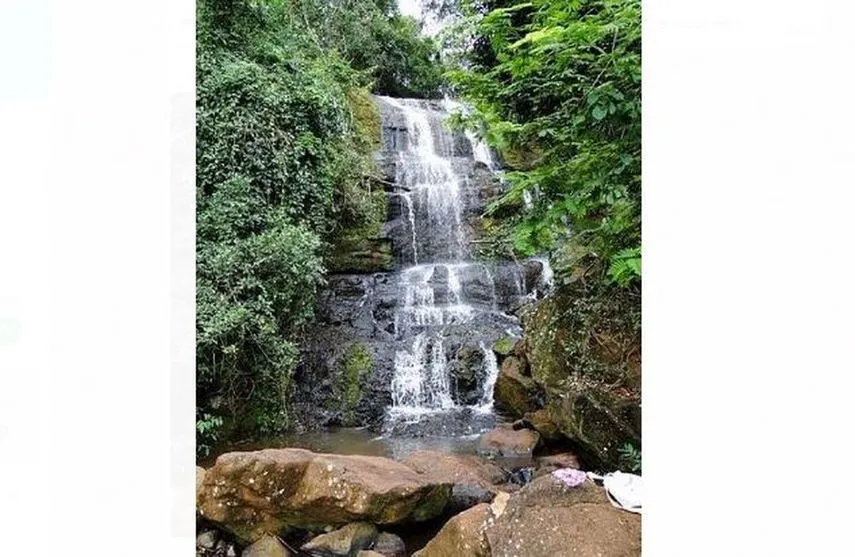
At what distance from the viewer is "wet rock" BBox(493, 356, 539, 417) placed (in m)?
3.28

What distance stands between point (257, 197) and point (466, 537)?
2.39 m

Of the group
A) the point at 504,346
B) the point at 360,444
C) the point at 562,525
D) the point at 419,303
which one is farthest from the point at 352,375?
the point at 562,525

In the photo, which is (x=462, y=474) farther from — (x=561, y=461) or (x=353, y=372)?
(x=353, y=372)

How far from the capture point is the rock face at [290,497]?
199 centimetres

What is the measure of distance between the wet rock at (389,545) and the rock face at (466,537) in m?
0.35

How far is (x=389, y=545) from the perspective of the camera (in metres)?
1.99

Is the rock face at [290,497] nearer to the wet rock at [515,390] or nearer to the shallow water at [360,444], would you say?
the shallow water at [360,444]

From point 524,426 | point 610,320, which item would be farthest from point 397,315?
point 610,320

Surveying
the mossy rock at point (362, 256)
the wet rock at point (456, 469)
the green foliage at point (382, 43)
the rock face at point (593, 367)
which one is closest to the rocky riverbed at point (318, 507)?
the wet rock at point (456, 469)

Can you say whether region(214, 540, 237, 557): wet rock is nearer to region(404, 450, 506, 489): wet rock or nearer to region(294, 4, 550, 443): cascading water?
region(404, 450, 506, 489): wet rock
